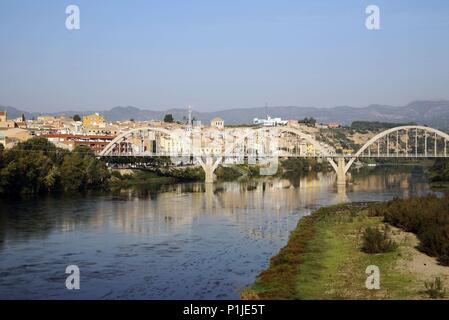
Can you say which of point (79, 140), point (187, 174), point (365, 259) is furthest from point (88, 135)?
point (365, 259)

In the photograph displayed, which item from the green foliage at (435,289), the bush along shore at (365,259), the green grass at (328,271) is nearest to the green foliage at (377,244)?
the bush along shore at (365,259)

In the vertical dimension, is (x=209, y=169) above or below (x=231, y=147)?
below

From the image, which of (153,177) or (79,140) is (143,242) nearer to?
(153,177)

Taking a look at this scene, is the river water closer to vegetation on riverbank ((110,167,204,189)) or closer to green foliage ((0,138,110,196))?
green foliage ((0,138,110,196))

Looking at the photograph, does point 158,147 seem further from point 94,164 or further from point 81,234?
point 81,234

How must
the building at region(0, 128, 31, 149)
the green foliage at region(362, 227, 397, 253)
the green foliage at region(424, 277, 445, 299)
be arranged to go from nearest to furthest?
the green foliage at region(424, 277, 445, 299)
the green foliage at region(362, 227, 397, 253)
the building at region(0, 128, 31, 149)

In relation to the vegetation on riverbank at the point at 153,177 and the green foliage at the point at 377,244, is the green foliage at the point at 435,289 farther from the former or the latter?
the vegetation on riverbank at the point at 153,177

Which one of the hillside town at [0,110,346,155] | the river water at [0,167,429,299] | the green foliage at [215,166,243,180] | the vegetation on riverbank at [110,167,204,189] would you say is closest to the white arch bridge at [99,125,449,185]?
the hillside town at [0,110,346,155]

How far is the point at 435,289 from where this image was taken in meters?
13.0

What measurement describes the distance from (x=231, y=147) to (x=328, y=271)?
144 feet

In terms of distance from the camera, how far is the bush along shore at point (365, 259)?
44.6 ft

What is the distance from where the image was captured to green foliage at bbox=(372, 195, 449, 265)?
1662cm

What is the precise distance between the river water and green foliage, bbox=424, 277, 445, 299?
3.82m
